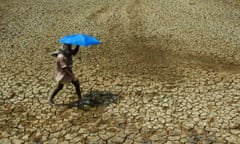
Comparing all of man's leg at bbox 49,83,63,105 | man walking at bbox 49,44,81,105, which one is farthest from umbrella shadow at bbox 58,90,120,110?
man walking at bbox 49,44,81,105

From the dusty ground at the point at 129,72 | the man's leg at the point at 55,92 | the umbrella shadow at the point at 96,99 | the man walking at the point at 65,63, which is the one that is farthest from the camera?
the umbrella shadow at the point at 96,99

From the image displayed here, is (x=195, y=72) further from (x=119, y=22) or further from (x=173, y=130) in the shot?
(x=119, y=22)

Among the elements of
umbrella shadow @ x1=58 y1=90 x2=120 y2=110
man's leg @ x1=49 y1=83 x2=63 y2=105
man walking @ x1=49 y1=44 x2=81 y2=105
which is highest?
man walking @ x1=49 y1=44 x2=81 y2=105

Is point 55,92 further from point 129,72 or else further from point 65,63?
point 129,72

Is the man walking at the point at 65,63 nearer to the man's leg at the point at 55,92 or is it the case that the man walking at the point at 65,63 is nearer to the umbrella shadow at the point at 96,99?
the man's leg at the point at 55,92

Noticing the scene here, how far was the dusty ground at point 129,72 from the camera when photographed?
888 cm

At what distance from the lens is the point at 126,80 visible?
1126cm

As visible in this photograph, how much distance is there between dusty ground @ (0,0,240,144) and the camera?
8883mm

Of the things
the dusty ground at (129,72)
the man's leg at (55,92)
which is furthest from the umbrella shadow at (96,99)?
the man's leg at (55,92)

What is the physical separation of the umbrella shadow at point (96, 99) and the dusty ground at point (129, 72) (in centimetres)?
6

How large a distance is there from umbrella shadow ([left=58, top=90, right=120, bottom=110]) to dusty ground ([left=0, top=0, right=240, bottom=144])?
0.06 m

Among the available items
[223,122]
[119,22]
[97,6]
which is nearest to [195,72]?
[223,122]

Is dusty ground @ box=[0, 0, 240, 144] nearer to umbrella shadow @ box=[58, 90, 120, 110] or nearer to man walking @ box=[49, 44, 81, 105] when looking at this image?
umbrella shadow @ box=[58, 90, 120, 110]

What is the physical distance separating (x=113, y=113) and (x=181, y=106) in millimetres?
1922
